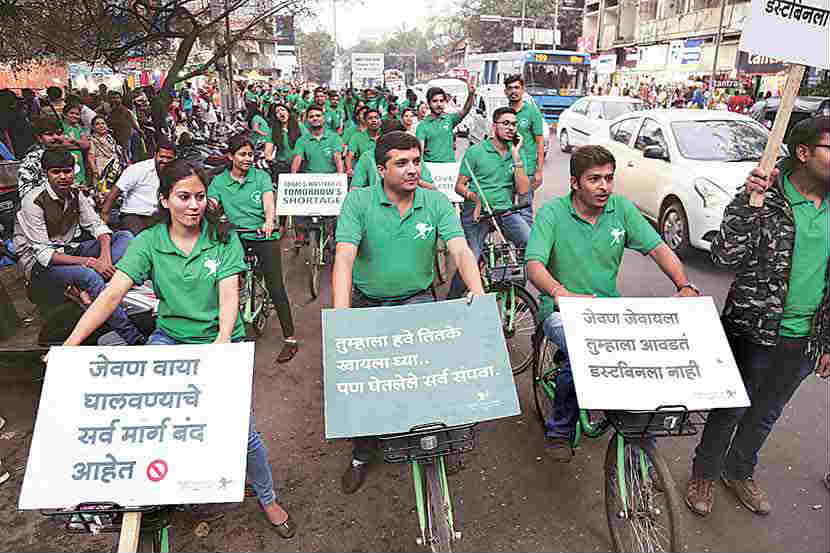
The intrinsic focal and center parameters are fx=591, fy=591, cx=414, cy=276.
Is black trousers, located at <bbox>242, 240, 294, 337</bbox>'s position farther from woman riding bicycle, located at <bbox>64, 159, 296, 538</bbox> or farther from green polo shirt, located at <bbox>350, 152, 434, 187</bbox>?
woman riding bicycle, located at <bbox>64, 159, 296, 538</bbox>

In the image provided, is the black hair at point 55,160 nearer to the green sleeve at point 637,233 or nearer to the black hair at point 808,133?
the green sleeve at point 637,233

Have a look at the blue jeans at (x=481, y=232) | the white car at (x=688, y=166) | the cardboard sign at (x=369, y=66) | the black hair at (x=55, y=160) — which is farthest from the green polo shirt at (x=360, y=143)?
the cardboard sign at (x=369, y=66)

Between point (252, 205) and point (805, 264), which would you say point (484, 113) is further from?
point (805, 264)

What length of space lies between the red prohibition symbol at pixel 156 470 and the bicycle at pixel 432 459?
0.82 meters

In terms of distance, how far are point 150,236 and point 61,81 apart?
728 inches

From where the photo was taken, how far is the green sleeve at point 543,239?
10.6 ft

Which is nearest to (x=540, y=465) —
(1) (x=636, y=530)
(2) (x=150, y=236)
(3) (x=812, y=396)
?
(1) (x=636, y=530)

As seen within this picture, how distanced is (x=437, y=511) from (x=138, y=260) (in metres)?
1.85

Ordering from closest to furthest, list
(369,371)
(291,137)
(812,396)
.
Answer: (369,371), (812,396), (291,137)

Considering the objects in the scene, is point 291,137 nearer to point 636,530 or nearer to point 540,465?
point 540,465

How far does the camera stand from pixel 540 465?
3.77 metres

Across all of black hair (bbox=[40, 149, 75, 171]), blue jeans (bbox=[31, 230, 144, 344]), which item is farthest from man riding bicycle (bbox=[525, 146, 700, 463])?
black hair (bbox=[40, 149, 75, 171])

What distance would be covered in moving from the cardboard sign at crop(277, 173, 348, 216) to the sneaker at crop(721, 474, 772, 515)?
14.9 feet

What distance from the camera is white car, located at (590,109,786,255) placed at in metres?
7.08
